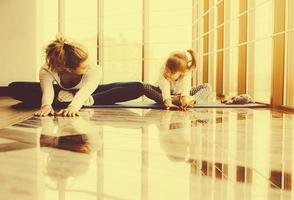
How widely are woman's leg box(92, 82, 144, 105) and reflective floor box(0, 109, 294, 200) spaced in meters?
1.14

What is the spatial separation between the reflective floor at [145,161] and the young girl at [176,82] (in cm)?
103

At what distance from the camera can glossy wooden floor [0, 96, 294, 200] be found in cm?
83

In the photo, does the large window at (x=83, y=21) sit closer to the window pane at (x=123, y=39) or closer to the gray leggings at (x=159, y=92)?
the window pane at (x=123, y=39)

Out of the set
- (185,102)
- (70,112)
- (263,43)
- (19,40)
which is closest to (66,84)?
(70,112)

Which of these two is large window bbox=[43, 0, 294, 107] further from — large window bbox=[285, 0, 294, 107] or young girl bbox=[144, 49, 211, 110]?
young girl bbox=[144, 49, 211, 110]

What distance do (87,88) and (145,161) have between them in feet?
4.59

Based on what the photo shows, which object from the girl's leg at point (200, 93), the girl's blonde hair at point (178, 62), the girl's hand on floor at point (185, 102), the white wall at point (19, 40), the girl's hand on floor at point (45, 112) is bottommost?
the girl's hand on floor at point (45, 112)

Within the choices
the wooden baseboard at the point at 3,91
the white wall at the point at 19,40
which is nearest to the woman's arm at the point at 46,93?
the wooden baseboard at the point at 3,91

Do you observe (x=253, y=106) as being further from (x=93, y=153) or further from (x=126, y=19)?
(x=126, y=19)

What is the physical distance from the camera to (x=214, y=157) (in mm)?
1199

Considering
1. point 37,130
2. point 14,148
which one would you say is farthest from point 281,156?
point 37,130

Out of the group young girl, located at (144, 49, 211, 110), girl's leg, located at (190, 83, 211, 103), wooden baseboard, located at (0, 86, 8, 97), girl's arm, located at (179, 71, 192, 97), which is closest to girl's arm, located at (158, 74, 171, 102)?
young girl, located at (144, 49, 211, 110)

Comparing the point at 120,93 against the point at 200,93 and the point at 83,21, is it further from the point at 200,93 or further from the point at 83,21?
the point at 83,21

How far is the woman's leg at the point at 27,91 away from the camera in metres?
3.03
